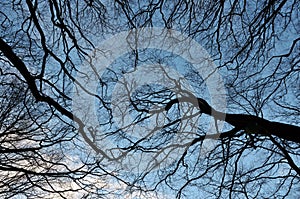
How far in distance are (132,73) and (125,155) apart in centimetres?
121

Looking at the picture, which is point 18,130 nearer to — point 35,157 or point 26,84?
point 35,157

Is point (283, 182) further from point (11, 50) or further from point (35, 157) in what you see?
point (11, 50)

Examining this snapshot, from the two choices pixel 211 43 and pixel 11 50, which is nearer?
pixel 11 50

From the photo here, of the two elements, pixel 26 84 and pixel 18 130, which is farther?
pixel 18 130

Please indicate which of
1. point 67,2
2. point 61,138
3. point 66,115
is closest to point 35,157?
point 61,138

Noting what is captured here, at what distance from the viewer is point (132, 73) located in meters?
4.66

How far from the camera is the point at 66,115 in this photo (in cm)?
456

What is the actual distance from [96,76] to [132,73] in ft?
1.73

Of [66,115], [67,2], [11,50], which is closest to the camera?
[11,50]

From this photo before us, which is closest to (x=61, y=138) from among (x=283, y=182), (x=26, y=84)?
(x=26, y=84)

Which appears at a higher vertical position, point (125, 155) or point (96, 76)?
point (96, 76)

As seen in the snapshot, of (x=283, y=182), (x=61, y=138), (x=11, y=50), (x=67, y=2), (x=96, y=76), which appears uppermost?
(x=67, y=2)

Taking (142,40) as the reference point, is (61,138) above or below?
below

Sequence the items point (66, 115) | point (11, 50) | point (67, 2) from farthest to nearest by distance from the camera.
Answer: point (66, 115) < point (67, 2) < point (11, 50)
